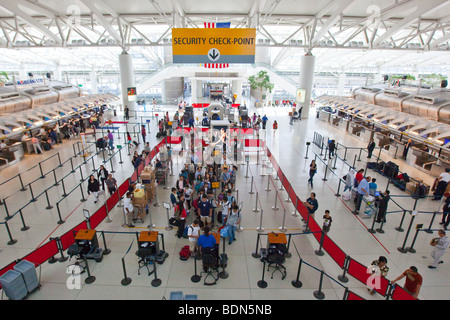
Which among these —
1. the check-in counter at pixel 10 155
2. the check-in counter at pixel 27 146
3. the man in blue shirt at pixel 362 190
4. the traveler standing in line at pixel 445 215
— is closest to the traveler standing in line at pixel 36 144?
the check-in counter at pixel 27 146

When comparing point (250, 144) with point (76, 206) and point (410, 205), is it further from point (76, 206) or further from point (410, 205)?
point (76, 206)

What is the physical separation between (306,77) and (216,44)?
763 inches

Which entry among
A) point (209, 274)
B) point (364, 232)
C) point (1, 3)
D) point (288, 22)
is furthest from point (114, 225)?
point (288, 22)

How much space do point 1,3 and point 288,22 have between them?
2640 centimetres

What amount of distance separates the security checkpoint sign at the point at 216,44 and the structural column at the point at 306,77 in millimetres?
17836

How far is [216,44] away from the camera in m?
15.3

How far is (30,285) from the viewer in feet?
21.2

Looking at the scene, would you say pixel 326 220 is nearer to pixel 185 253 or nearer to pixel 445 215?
pixel 185 253

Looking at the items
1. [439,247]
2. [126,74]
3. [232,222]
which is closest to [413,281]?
[439,247]

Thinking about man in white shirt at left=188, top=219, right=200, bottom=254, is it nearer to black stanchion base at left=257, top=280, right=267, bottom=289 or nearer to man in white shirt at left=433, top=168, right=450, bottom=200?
black stanchion base at left=257, top=280, right=267, bottom=289

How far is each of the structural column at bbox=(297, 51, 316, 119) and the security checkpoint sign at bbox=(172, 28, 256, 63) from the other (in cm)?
1784

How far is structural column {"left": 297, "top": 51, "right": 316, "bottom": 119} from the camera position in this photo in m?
30.6

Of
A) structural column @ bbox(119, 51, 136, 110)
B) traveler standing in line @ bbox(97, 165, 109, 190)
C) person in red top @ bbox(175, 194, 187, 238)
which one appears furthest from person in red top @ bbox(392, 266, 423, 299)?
structural column @ bbox(119, 51, 136, 110)

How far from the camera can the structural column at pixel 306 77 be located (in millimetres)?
30594
